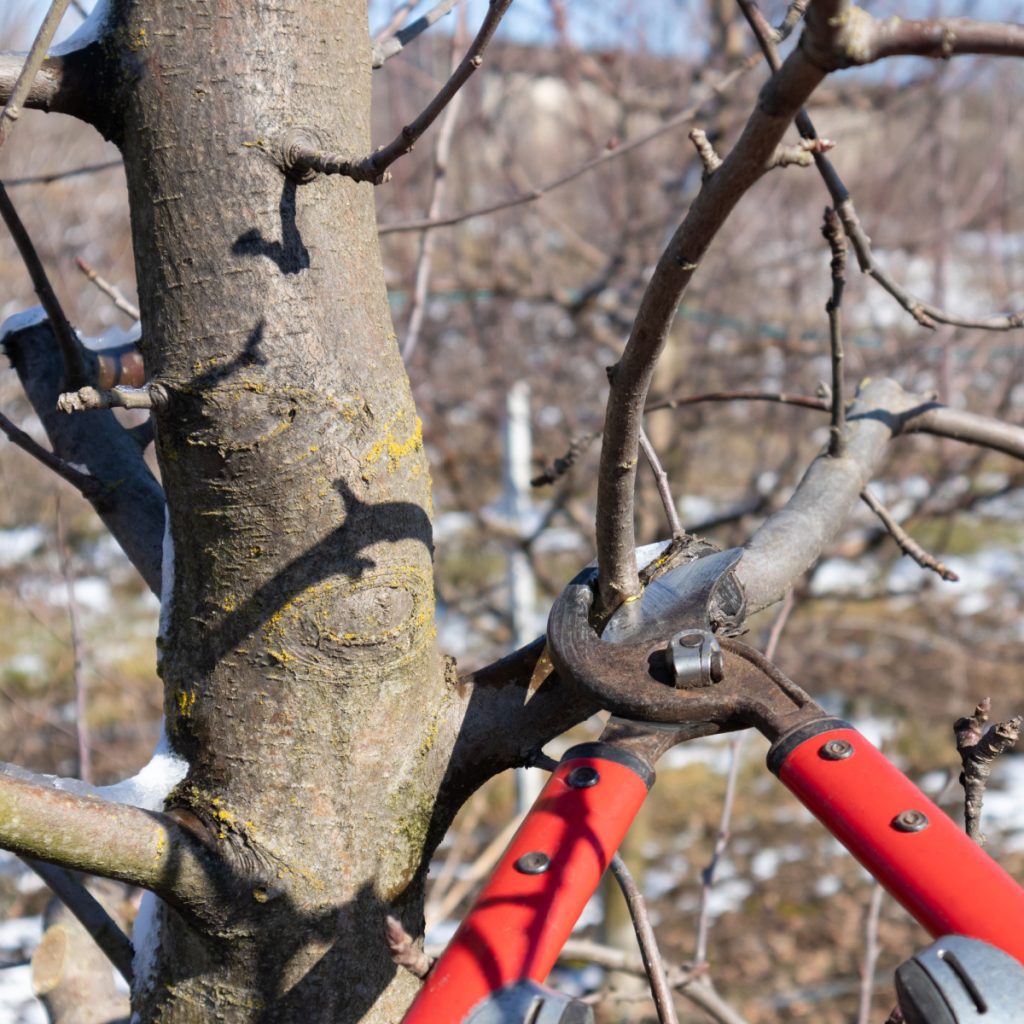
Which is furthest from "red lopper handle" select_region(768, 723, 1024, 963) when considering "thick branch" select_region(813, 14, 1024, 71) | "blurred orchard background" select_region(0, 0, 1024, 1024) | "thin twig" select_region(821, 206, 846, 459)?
"blurred orchard background" select_region(0, 0, 1024, 1024)

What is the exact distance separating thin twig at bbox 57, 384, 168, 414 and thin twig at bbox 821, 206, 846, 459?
0.80 metres

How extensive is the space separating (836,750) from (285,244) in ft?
2.38

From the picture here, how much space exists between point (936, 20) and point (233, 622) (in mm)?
795

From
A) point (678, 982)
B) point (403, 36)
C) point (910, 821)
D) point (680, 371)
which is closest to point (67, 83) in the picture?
point (403, 36)

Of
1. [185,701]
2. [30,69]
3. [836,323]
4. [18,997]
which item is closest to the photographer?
[30,69]

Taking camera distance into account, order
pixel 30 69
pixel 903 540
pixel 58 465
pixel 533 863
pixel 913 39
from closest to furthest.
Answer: pixel 913 39 < pixel 30 69 < pixel 533 863 < pixel 58 465 < pixel 903 540

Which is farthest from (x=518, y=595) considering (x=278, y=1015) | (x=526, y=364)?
(x=278, y=1015)

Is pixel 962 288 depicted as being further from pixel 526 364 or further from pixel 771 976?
pixel 771 976

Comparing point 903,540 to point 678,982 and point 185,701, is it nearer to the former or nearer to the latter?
point 678,982

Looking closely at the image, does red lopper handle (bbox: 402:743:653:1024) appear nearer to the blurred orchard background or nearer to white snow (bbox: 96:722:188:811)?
white snow (bbox: 96:722:188:811)

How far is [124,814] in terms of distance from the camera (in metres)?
1.01

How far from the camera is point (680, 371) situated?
4.38m

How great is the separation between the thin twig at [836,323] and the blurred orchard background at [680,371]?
2.00m

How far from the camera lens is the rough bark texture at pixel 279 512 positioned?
101 centimetres
